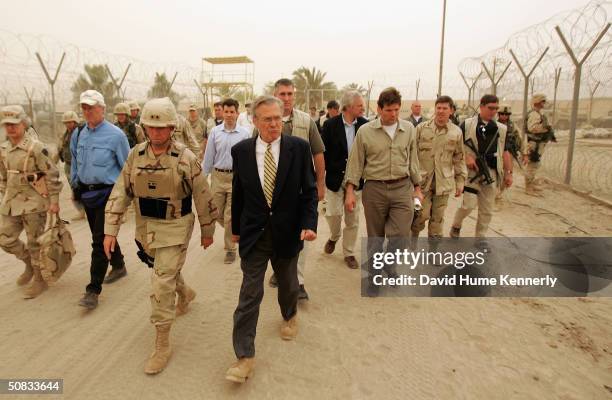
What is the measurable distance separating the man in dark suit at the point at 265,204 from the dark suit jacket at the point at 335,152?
1585 millimetres

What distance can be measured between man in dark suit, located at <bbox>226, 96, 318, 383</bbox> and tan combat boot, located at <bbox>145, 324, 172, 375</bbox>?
0.51 m

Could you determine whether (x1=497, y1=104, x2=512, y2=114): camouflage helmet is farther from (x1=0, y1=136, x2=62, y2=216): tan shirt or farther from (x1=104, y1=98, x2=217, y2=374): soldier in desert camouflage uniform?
(x1=0, y1=136, x2=62, y2=216): tan shirt

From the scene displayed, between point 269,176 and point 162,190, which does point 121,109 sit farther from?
point 269,176

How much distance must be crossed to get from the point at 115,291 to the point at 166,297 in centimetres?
158

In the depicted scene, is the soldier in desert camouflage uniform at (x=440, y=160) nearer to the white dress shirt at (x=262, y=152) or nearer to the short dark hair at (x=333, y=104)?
the white dress shirt at (x=262, y=152)

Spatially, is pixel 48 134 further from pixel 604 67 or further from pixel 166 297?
pixel 604 67

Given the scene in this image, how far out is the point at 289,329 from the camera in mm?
3225

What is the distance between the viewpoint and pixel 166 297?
2.84 meters

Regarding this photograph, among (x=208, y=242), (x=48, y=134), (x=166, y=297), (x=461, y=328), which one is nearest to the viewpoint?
Answer: (x=166, y=297)

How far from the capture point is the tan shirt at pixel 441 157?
4531 mm

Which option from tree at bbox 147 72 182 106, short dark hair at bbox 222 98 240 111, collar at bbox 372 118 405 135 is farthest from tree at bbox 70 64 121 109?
collar at bbox 372 118 405 135

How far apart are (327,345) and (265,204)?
4.07 feet

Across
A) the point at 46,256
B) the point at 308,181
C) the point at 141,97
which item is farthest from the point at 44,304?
the point at 141,97

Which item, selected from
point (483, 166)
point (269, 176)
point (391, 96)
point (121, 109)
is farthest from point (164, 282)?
point (121, 109)
